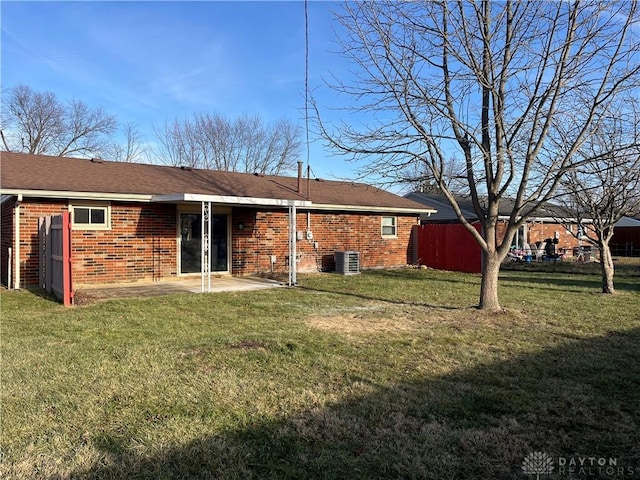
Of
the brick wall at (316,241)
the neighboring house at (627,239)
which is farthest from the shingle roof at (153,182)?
the neighboring house at (627,239)

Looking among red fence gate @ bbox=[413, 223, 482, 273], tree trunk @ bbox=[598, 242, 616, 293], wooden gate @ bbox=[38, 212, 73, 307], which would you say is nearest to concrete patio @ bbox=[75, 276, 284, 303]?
wooden gate @ bbox=[38, 212, 73, 307]

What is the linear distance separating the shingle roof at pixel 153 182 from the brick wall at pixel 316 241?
0.59 m

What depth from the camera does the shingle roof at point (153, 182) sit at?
11.2 m

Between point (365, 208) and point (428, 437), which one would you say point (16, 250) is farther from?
point (428, 437)

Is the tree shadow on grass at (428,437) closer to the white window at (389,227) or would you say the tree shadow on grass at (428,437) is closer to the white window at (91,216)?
the white window at (91,216)

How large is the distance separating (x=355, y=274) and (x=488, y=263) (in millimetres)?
6898

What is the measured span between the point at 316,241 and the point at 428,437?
12.1 m

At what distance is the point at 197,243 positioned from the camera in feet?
43.2

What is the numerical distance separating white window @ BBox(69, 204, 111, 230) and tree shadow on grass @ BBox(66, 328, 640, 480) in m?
9.25

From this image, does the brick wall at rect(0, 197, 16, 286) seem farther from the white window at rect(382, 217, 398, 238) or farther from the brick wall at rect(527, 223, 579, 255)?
the brick wall at rect(527, 223, 579, 255)

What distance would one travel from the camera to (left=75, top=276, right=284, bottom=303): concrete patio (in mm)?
9820

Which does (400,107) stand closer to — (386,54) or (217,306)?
(386,54)

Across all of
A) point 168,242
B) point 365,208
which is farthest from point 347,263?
point 168,242

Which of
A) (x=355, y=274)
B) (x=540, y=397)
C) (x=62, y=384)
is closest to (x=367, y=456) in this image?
(x=540, y=397)
